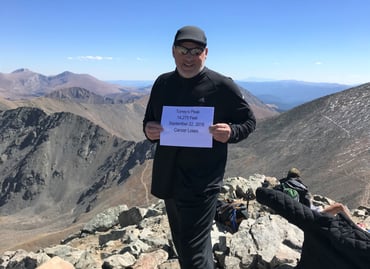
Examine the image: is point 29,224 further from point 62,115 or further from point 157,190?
point 157,190

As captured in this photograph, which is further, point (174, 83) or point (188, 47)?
point (174, 83)

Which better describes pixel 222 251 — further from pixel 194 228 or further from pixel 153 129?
pixel 153 129

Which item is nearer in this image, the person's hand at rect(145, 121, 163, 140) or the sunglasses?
the sunglasses

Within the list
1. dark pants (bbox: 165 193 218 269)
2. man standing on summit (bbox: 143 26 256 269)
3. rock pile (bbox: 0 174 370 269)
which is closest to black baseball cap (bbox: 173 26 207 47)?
man standing on summit (bbox: 143 26 256 269)

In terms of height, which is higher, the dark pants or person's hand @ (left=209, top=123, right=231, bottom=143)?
person's hand @ (left=209, top=123, right=231, bottom=143)

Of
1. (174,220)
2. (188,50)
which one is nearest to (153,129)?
(188,50)

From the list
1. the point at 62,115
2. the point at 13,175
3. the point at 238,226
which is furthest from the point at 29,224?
the point at 238,226

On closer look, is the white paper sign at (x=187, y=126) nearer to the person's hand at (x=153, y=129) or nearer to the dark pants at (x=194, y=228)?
the person's hand at (x=153, y=129)

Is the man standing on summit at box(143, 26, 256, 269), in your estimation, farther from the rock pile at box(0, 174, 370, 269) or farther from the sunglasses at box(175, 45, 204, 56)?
the rock pile at box(0, 174, 370, 269)
